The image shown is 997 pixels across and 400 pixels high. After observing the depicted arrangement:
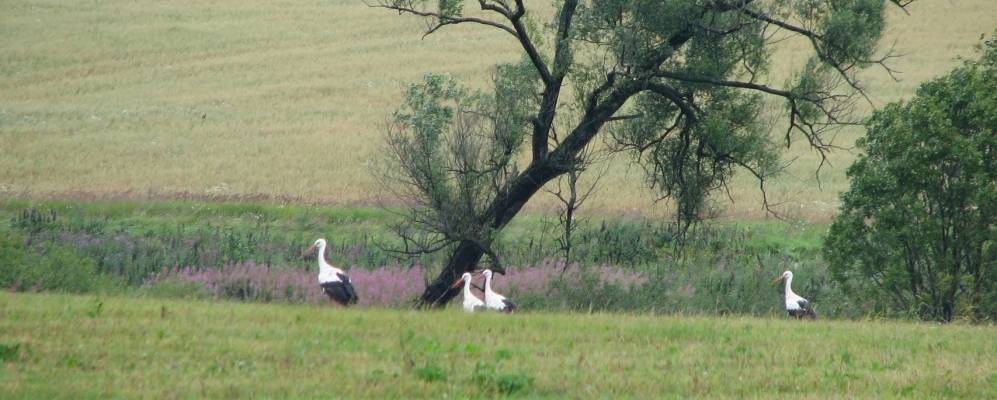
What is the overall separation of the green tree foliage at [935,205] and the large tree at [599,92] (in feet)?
3.43

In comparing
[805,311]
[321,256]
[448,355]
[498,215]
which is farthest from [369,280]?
[448,355]

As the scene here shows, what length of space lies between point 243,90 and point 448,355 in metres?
43.9

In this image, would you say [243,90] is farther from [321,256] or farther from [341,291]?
[341,291]

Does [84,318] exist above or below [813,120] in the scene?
below

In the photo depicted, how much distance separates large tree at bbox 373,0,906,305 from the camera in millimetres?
15836

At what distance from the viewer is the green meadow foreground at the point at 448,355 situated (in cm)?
841

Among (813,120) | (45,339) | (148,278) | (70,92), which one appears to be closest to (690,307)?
(813,120)

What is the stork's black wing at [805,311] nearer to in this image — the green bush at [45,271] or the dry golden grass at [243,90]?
the dry golden grass at [243,90]

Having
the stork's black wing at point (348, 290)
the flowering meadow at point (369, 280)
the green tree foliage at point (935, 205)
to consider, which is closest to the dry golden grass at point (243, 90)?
the flowering meadow at point (369, 280)

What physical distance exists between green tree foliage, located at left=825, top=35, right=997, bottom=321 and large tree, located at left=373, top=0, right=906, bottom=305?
1044 millimetres

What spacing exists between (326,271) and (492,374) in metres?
6.94

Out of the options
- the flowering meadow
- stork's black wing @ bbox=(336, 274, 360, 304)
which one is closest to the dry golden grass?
the flowering meadow

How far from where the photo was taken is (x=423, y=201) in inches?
675

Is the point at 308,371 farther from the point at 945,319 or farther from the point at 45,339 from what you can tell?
the point at 945,319
